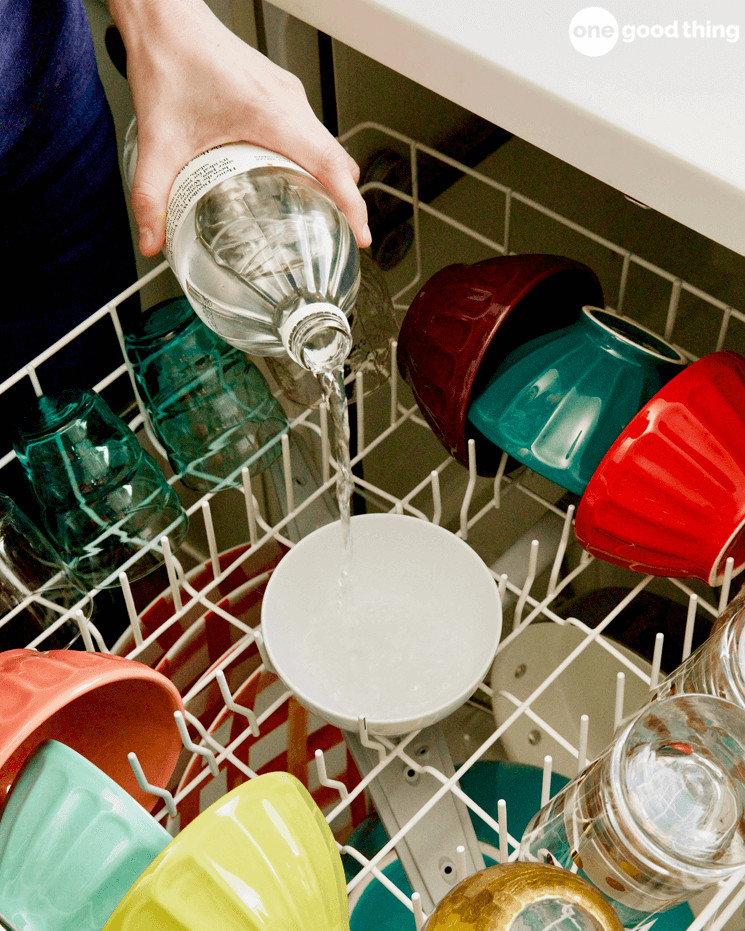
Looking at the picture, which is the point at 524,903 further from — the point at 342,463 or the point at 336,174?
the point at 336,174

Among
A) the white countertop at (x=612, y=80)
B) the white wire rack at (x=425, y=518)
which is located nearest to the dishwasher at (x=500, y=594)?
the white wire rack at (x=425, y=518)

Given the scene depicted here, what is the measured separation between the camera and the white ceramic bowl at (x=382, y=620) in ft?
2.29

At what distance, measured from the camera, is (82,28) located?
760 millimetres

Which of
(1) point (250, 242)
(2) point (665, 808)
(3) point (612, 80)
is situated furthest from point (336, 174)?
(2) point (665, 808)

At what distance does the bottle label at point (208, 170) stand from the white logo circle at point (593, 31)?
0.66 ft

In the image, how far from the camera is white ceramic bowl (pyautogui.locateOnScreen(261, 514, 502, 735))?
0.70 meters

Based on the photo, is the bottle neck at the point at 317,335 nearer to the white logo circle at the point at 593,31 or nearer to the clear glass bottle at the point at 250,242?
the clear glass bottle at the point at 250,242

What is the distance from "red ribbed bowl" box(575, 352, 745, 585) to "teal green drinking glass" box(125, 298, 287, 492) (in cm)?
27

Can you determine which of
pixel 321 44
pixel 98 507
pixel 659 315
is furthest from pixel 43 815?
pixel 659 315

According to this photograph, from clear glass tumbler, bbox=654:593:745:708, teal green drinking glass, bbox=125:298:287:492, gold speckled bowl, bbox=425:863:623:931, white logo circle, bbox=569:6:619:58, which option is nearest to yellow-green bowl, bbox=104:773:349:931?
gold speckled bowl, bbox=425:863:623:931

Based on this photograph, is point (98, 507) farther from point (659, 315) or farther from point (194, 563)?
point (659, 315)

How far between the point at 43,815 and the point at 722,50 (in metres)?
0.60

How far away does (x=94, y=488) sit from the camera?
0.75 meters

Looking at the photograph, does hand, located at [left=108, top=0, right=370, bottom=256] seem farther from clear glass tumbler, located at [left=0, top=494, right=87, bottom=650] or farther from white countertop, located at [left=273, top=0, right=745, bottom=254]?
clear glass tumbler, located at [left=0, top=494, right=87, bottom=650]
